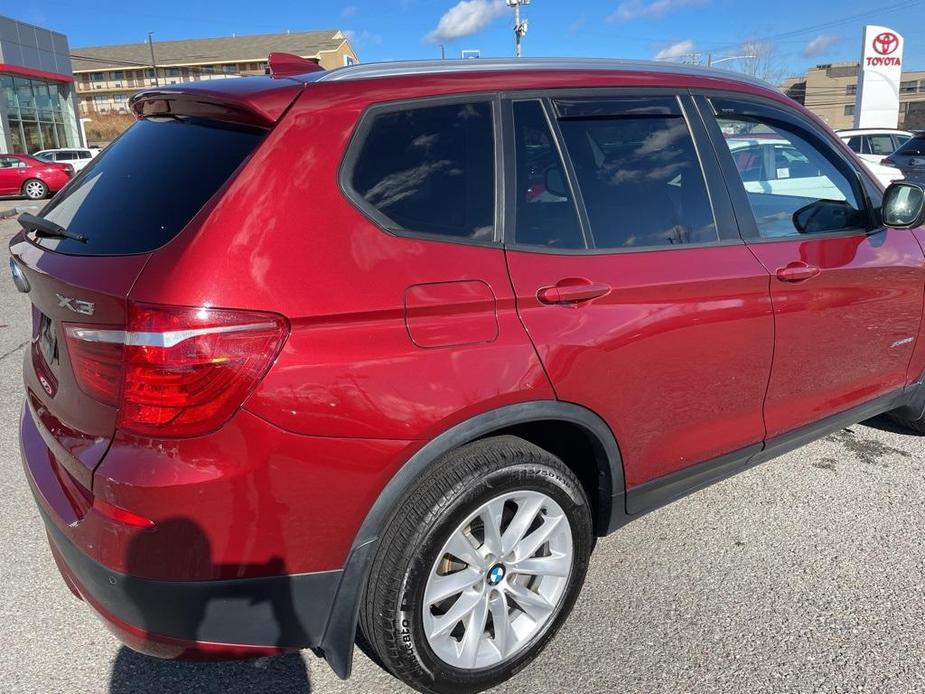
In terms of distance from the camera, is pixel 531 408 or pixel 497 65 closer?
pixel 531 408

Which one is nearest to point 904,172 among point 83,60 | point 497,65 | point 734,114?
point 734,114

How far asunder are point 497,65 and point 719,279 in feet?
3.55

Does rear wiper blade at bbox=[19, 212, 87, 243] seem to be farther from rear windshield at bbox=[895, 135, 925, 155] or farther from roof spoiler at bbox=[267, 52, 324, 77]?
rear windshield at bbox=[895, 135, 925, 155]

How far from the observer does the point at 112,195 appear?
213 centimetres

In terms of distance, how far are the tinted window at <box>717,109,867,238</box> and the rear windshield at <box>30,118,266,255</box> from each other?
190 cm

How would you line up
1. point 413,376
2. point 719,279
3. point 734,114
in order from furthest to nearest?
point 734,114 < point 719,279 < point 413,376

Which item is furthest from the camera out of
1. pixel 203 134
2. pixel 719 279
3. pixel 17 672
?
pixel 719 279

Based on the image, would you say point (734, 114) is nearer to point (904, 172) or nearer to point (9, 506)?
point (9, 506)

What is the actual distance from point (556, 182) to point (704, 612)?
1.67 metres

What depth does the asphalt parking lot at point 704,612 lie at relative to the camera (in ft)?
7.66

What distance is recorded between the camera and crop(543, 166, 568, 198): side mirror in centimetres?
230

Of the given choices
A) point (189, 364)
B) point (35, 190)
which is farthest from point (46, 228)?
point (35, 190)

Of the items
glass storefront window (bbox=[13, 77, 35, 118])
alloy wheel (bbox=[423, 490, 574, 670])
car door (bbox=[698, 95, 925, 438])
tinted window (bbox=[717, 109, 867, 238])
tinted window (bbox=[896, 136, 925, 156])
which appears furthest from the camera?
glass storefront window (bbox=[13, 77, 35, 118])

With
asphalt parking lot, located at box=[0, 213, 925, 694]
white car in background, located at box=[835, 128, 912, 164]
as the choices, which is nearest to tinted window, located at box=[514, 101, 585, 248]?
asphalt parking lot, located at box=[0, 213, 925, 694]
